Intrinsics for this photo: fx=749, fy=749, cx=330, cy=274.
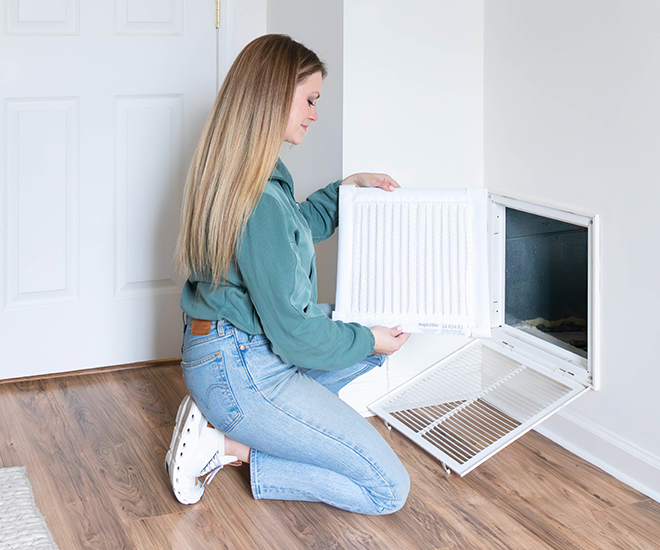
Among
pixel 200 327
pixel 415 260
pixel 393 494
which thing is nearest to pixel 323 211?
pixel 415 260

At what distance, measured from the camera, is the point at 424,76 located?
2.06 meters

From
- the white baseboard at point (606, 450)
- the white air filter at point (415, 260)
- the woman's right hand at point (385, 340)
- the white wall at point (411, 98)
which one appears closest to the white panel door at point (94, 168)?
the white wall at point (411, 98)

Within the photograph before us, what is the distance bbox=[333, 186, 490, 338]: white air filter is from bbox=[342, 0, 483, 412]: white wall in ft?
0.88

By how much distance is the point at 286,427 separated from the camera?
1538 mm

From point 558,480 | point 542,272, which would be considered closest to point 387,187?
point 542,272

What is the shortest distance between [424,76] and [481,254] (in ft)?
1.96

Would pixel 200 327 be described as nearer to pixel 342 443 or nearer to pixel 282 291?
pixel 282 291

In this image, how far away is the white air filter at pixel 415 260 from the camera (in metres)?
1.73

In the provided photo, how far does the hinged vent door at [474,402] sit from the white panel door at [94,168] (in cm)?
90

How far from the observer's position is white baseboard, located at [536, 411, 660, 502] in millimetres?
1697

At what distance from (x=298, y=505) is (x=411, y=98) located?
111 cm

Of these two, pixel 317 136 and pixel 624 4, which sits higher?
pixel 624 4

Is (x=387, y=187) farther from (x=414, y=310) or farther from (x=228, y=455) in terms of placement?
(x=228, y=455)

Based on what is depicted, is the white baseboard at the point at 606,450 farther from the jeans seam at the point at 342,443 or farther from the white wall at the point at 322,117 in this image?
the white wall at the point at 322,117
